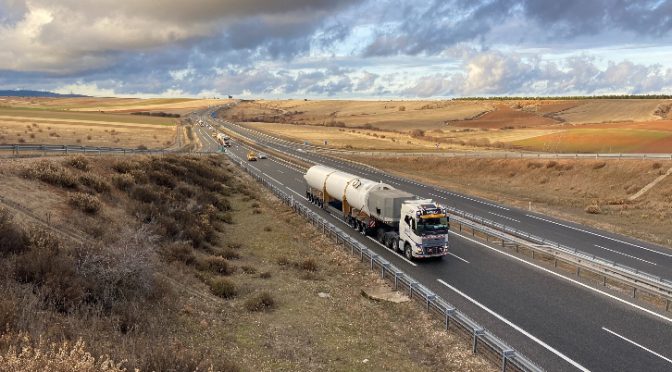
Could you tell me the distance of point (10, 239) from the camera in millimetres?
14133

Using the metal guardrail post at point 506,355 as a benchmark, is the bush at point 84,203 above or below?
above

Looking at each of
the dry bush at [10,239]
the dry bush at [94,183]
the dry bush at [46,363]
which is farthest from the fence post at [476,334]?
the dry bush at [94,183]

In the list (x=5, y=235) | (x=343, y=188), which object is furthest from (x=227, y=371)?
(x=343, y=188)

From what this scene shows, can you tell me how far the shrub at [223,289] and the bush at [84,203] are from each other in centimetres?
852

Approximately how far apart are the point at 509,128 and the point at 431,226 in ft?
332

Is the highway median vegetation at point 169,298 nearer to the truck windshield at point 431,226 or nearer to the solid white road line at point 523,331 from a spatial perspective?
the solid white road line at point 523,331

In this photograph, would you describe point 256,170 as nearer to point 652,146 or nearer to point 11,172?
point 11,172

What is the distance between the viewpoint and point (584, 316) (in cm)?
1669

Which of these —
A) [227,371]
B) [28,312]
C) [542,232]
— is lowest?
[542,232]

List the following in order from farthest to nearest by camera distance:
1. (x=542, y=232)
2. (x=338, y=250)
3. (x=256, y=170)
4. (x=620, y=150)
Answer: (x=620, y=150), (x=256, y=170), (x=542, y=232), (x=338, y=250)

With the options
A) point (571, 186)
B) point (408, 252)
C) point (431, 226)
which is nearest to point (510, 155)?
point (571, 186)

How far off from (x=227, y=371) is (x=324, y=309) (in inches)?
258

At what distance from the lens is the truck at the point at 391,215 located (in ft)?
77.5

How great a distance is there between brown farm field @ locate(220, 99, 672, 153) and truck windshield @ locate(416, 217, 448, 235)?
55246 mm
